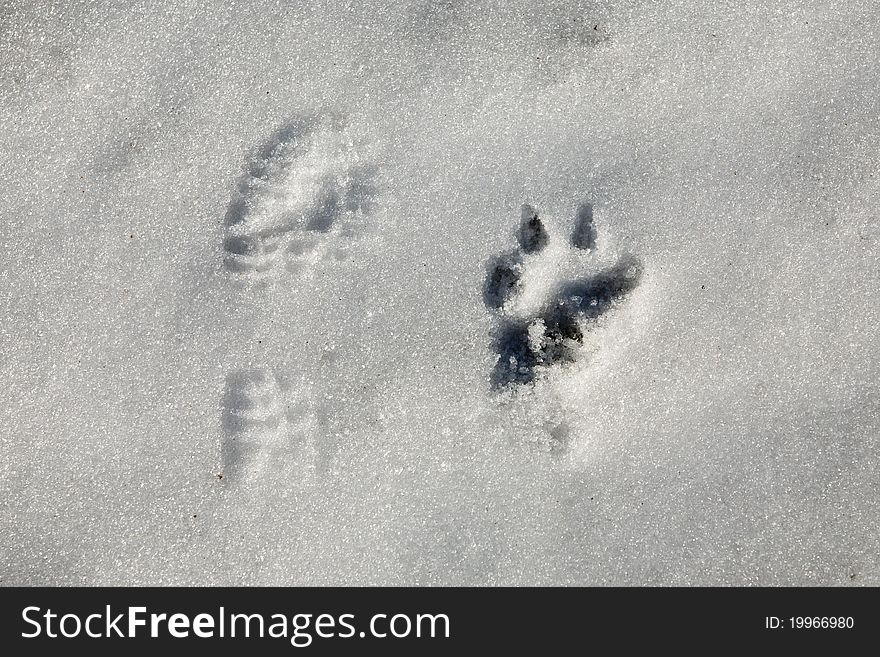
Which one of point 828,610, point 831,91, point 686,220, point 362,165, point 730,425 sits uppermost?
point 831,91

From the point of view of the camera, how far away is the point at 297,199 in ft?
7.13

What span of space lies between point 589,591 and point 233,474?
120 cm

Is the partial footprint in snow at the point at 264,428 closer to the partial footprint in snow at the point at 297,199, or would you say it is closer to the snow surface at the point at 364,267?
the snow surface at the point at 364,267

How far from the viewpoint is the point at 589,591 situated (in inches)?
86.4

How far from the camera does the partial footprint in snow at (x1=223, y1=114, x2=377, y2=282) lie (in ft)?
7.11

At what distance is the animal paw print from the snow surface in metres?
0.06

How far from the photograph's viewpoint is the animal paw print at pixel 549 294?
215 centimetres

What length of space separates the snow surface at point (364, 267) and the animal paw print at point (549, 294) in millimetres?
61

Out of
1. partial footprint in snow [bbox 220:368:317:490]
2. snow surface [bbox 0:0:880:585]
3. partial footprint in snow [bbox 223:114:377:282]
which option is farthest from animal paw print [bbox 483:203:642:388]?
partial footprint in snow [bbox 220:368:317:490]

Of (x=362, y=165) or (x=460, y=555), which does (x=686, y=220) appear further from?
(x=460, y=555)

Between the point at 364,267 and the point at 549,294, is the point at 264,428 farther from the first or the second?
the point at 549,294

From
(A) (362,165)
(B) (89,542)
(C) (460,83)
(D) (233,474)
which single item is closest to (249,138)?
(A) (362,165)

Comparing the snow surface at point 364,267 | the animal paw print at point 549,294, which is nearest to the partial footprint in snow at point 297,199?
the snow surface at point 364,267

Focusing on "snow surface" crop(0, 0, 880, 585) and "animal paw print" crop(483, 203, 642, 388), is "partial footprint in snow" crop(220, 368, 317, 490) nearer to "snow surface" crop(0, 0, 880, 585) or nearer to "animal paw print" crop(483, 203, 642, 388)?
"snow surface" crop(0, 0, 880, 585)
